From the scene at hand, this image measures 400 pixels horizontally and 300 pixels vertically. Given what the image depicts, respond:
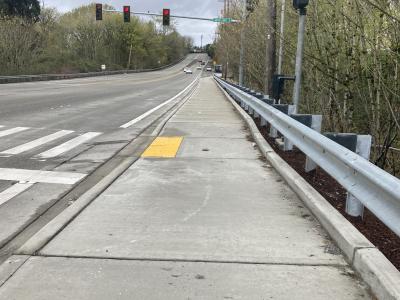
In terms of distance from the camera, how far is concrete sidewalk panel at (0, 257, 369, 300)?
3.60 m

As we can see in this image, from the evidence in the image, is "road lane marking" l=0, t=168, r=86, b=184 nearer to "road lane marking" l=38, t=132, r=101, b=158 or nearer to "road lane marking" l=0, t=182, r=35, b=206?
"road lane marking" l=0, t=182, r=35, b=206

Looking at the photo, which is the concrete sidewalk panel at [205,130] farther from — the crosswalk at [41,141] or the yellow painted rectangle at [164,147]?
the crosswalk at [41,141]

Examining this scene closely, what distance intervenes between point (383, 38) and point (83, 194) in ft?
15.0

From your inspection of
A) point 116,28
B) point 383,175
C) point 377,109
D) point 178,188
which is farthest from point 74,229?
point 116,28

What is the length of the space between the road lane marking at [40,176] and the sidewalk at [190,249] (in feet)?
2.52

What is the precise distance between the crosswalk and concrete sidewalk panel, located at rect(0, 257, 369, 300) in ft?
17.3

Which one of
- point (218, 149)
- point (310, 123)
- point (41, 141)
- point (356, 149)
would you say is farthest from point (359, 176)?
point (41, 141)

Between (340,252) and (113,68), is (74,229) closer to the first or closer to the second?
(340,252)

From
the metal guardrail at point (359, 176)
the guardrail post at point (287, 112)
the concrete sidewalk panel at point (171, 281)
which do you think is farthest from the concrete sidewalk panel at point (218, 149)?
the concrete sidewalk panel at point (171, 281)

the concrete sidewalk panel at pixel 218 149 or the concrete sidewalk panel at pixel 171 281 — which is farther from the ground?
the concrete sidewalk panel at pixel 218 149

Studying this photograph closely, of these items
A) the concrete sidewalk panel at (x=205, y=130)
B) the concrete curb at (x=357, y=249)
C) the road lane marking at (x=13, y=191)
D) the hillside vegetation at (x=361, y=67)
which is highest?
the hillside vegetation at (x=361, y=67)

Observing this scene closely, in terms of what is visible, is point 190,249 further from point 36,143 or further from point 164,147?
point 36,143

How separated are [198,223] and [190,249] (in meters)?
0.73

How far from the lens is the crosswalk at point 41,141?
9.33 metres
